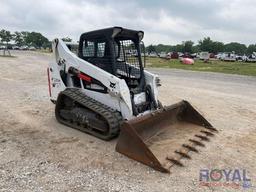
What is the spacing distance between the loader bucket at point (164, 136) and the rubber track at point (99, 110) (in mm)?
526

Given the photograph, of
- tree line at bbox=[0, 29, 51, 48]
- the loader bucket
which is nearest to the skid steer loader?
the loader bucket

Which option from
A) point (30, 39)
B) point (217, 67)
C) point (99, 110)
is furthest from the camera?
point (30, 39)

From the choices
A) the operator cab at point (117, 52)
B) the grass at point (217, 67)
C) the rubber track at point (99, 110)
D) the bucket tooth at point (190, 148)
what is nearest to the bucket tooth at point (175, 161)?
the bucket tooth at point (190, 148)

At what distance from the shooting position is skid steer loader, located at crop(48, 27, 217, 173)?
5746 millimetres

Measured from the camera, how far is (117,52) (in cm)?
682

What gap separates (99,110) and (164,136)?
1364mm

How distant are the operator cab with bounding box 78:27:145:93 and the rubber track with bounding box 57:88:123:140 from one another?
0.72 meters

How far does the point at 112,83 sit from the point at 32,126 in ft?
7.52

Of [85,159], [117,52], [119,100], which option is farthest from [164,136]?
[117,52]

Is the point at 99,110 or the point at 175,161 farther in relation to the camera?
the point at 99,110

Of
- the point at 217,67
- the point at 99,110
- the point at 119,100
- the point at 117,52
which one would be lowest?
the point at 217,67

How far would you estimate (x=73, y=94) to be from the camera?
22.8 ft

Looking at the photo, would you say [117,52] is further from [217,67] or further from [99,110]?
[217,67]

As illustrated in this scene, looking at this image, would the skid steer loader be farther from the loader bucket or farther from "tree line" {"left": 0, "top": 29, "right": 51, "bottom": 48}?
"tree line" {"left": 0, "top": 29, "right": 51, "bottom": 48}
